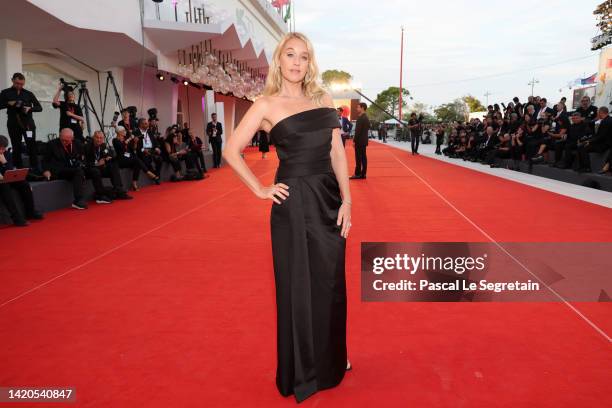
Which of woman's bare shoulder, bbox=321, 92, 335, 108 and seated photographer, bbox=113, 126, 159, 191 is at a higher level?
woman's bare shoulder, bbox=321, 92, 335, 108

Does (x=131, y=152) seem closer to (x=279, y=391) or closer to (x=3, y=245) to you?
(x=3, y=245)

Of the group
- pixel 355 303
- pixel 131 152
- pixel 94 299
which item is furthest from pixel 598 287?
pixel 131 152

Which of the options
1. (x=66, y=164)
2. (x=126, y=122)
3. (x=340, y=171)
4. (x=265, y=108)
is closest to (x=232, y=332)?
(x=340, y=171)

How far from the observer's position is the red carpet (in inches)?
101

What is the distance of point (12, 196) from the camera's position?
7.08 metres

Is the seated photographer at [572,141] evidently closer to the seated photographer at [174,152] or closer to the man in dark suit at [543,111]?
the man in dark suit at [543,111]

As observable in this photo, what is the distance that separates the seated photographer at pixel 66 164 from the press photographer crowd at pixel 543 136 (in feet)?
34.1

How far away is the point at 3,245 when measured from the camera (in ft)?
19.7

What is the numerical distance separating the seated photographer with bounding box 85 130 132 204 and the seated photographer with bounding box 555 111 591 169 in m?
10.1

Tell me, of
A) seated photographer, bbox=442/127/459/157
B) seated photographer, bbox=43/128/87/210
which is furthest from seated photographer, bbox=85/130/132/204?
seated photographer, bbox=442/127/459/157

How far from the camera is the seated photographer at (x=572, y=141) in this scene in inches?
454

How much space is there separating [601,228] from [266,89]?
5.69m

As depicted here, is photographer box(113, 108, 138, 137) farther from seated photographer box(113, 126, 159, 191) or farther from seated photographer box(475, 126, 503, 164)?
seated photographer box(475, 126, 503, 164)

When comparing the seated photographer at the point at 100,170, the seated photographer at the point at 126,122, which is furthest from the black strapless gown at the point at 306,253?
the seated photographer at the point at 126,122
